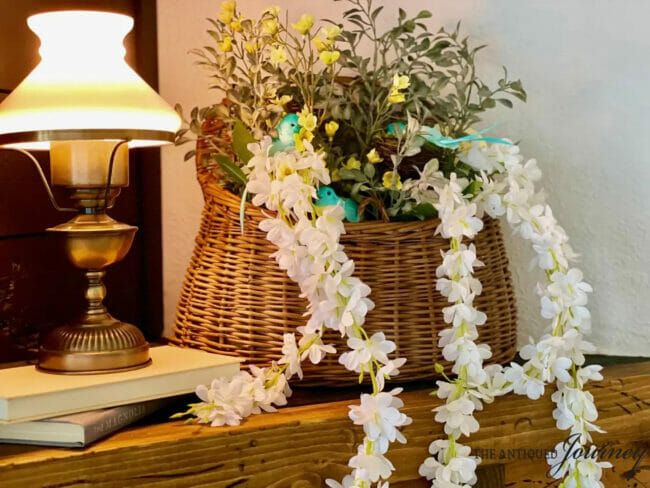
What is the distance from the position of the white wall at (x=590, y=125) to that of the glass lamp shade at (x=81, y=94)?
0.54 m

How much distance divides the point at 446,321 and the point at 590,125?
521 mm

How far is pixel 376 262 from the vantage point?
1067 mm

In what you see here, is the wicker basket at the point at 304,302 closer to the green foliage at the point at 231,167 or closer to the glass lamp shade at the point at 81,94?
the green foliage at the point at 231,167

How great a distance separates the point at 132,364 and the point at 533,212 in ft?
1.69

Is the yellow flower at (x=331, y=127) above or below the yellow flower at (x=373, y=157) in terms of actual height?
above

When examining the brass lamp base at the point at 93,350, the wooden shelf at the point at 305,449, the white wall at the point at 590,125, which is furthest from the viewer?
the white wall at the point at 590,125

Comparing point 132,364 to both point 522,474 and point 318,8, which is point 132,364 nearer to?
point 522,474

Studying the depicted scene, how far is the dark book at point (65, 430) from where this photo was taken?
863mm

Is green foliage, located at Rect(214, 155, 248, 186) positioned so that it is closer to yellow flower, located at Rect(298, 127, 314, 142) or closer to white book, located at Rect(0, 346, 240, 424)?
yellow flower, located at Rect(298, 127, 314, 142)

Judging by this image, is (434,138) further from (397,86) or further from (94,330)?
(94,330)

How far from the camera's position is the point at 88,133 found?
980 millimetres

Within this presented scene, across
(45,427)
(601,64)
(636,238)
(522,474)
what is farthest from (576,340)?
(45,427)

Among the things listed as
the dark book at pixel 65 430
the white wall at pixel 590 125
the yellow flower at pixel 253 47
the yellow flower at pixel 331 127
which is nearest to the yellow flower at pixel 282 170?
the yellow flower at pixel 331 127

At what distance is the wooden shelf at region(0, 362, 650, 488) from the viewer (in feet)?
2.80
